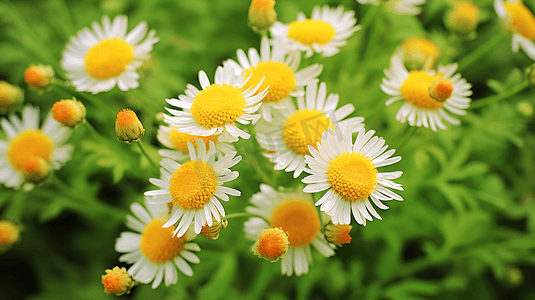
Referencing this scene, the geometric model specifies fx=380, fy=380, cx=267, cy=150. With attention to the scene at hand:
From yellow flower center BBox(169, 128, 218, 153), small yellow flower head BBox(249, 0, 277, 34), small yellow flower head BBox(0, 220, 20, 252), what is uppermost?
small yellow flower head BBox(249, 0, 277, 34)

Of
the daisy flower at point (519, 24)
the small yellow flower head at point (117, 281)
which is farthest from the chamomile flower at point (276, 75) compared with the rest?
the daisy flower at point (519, 24)

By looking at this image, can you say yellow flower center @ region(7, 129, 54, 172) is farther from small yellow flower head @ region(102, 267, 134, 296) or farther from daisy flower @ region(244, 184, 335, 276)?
daisy flower @ region(244, 184, 335, 276)

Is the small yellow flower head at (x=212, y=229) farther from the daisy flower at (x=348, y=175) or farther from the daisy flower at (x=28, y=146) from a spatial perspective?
the daisy flower at (x=28, y=146)

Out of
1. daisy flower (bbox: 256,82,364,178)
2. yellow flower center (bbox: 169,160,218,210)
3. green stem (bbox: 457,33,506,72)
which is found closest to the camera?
yellow flower center (bbox: 169,160,218,210)

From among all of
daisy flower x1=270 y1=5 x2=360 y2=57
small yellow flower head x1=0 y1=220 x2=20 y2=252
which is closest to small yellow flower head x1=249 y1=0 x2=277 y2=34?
daisy flower x1=270 y1=5 x2=360 y2=57

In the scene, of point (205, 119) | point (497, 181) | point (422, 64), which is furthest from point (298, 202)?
point (497, 181)

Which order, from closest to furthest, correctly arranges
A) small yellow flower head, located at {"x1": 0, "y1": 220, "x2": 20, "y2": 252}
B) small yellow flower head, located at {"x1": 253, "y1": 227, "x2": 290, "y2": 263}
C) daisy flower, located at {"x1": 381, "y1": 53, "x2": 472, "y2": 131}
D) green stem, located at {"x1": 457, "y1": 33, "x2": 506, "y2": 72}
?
1. small yellow flower head, located at {"x1": 253, "y1": 227, "x2": 290, "y2": 263}
2. daisy flower, located at {"x1": 381, "y1": 53, "x2": 472, "y2": 131}
3. small yellow flower head, located at {"x1": 0, "y1": 220, "x2": 20, "y2": 252}
4. green stem, located at {"x1": 457, "y1": 33, "x2": 506, "y2": 72}
